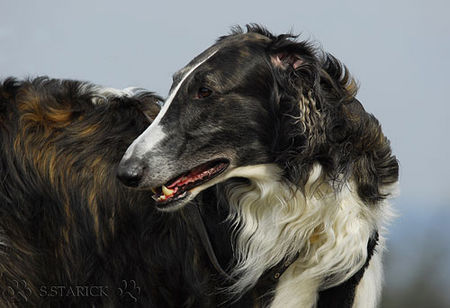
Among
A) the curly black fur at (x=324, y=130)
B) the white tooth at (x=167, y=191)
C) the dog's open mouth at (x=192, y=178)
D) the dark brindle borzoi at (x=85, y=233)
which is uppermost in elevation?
the curly black fur at (x=324, y=130)

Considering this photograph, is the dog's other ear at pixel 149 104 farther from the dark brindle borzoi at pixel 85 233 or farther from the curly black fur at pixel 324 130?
the curly black fur at pixel 324 130

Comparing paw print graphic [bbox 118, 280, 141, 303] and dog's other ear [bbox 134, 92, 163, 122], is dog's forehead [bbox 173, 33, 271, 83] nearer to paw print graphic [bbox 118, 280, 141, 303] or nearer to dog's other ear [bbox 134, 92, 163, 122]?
dog's other ear [bbox 134, 92, 163, 122]

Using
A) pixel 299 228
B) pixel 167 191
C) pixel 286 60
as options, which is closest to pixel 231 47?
pixel 286 60

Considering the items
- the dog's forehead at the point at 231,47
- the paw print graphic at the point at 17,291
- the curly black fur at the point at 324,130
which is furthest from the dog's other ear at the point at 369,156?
the paw print graphic at the point at 17,291

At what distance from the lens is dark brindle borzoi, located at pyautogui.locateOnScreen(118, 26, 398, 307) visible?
4.30 m

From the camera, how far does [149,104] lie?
4926mm

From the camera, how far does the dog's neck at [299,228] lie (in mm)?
4418

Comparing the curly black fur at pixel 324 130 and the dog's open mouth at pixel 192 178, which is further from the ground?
the curly black fur at pixel 324 130

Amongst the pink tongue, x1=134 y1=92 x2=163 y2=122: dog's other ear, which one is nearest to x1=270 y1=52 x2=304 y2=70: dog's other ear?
the pink tongue

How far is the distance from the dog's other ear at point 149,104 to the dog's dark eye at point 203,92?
545 mm

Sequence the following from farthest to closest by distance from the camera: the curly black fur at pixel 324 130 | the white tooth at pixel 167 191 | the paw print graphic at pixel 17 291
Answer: the paw print graphic at pixel 17 291, the curly black fur at pixel 324 130, the white tooth at pixel 167 191

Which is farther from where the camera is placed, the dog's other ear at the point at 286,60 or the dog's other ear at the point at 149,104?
the dog's other ear at the point at 149,104

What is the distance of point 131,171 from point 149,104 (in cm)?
84

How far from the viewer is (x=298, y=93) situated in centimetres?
444
